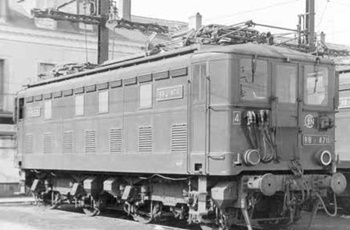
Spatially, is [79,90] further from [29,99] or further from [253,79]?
[253,79]

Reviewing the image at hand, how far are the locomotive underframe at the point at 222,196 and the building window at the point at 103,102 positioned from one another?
166 cm

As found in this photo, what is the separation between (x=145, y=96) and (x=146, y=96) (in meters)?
0.05

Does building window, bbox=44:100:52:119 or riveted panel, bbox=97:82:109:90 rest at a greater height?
riveted panel, bbox=97:82:109:90

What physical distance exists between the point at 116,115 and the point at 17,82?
21.2 metres

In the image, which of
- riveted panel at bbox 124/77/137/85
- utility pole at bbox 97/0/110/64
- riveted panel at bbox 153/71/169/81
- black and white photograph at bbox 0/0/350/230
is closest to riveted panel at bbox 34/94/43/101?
black and white photograph at bbox 0/0/350/230

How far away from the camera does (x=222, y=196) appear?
12.1m

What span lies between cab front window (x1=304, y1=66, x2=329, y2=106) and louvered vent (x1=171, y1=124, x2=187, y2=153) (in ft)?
8.50

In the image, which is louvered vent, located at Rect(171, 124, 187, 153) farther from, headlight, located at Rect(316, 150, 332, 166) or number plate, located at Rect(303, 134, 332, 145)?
headlight, located at Rect(316, 150, 332, 166)

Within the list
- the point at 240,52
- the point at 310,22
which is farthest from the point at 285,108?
the point at 310,22

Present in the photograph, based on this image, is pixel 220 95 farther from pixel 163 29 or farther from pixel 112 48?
pixel 112 48

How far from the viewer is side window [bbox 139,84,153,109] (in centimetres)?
1429

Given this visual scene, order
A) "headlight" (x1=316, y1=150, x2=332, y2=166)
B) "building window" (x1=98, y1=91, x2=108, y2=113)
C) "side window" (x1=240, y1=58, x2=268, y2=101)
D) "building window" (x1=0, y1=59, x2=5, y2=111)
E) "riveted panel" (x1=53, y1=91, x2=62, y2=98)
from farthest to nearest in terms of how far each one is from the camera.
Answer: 1. "building window" (x1=0, y1=59, x2=5, y2=111)
2. "riveted panel" (x1=53, y1=91, x2=62, y2=98)
3. "building window" (x1=98, y1=91, x2=108, y2=113)
4. "headlight" (x1=316, y1=150, x2=332, y2=166)
5. "side window" (x1=240, y1=58, x2=268, y2=101)

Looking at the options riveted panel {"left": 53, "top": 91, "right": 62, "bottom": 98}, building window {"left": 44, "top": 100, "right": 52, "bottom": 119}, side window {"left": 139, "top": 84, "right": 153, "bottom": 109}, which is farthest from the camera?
building window {"left": 44, "top": 100, "right": 52, "bottom": 119}

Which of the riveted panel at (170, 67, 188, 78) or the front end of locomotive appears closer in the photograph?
the front end of locomotive
